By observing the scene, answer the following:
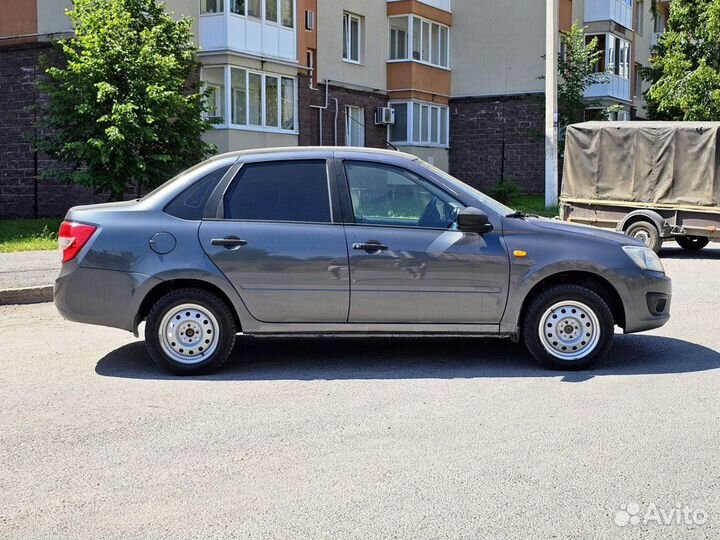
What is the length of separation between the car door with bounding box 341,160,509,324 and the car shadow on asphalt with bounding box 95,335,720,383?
45 centimetres

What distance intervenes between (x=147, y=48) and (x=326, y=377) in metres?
14.0

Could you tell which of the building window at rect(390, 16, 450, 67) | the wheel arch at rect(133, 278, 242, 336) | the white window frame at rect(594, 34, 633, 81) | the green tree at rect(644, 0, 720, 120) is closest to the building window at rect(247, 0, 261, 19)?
the building window at rect(390, 16, 450, 67)

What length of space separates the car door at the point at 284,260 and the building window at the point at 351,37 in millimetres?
25820

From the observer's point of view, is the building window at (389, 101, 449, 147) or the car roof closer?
the car roof

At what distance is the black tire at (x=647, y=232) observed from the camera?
16109mm

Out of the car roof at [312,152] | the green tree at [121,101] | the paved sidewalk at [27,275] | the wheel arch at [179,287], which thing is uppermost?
the green tree at [121,101]

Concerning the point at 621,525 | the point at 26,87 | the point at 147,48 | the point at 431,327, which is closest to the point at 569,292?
the point at 431,327

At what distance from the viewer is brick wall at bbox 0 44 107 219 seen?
23.4 meters

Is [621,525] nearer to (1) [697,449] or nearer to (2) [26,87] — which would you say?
(1) [697,449]

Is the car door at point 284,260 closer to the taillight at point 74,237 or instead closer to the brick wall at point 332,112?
the taillight at point 74,237

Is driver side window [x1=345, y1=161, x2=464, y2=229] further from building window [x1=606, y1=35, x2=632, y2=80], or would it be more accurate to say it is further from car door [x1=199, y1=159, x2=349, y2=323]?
building window [x1=606, y1=35, x2=632, y2=80]

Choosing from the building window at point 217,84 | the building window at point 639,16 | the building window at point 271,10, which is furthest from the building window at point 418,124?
the building window at point 639,16

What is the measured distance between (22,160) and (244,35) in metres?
7.24

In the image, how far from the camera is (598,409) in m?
5.77
